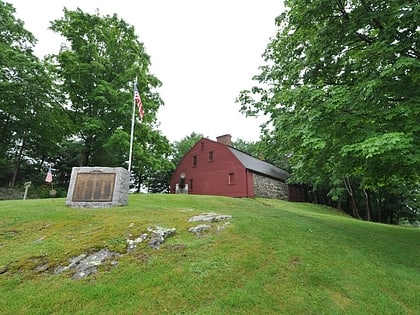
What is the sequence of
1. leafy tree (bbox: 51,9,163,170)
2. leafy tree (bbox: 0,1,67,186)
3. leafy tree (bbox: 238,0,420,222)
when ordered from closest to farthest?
1. leafy tree (bbox: 238,0,420,222)
2. leafy tree (bbox: 0,1,67,186)
3. leafy tree (bbox: 51,9,163,170)

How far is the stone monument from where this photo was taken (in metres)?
10.4

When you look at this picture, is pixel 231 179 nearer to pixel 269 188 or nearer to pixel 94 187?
pixel 269 188

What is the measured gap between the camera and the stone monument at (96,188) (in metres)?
10.4

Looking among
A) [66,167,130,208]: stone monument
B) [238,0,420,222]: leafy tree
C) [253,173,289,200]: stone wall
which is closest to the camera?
[238,0,420,222]: leafy tree

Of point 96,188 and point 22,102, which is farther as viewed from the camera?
point 22,102

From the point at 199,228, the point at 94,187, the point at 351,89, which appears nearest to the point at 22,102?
the point at 94,187

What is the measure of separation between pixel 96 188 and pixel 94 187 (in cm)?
9

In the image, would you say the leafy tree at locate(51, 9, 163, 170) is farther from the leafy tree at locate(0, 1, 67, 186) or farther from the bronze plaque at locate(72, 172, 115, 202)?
the bronze plaque at locate(72, 172, 115, 202)

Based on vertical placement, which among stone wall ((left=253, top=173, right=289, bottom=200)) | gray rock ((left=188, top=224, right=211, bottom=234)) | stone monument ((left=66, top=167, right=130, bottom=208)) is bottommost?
gray rock ((left=188, top=224, right=211, bottom=234))

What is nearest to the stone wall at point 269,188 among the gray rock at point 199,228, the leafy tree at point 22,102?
the leafy tree at point 22,102

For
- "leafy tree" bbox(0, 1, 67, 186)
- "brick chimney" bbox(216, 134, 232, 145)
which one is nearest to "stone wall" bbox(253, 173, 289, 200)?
"brick chimney" bbox(216, 134, 232, 145)

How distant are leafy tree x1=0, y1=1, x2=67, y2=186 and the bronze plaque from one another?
12.5 m

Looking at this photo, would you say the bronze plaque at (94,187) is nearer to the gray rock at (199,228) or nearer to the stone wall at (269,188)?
the gray rock at (199,228)

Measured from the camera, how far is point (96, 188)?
34.9ft
